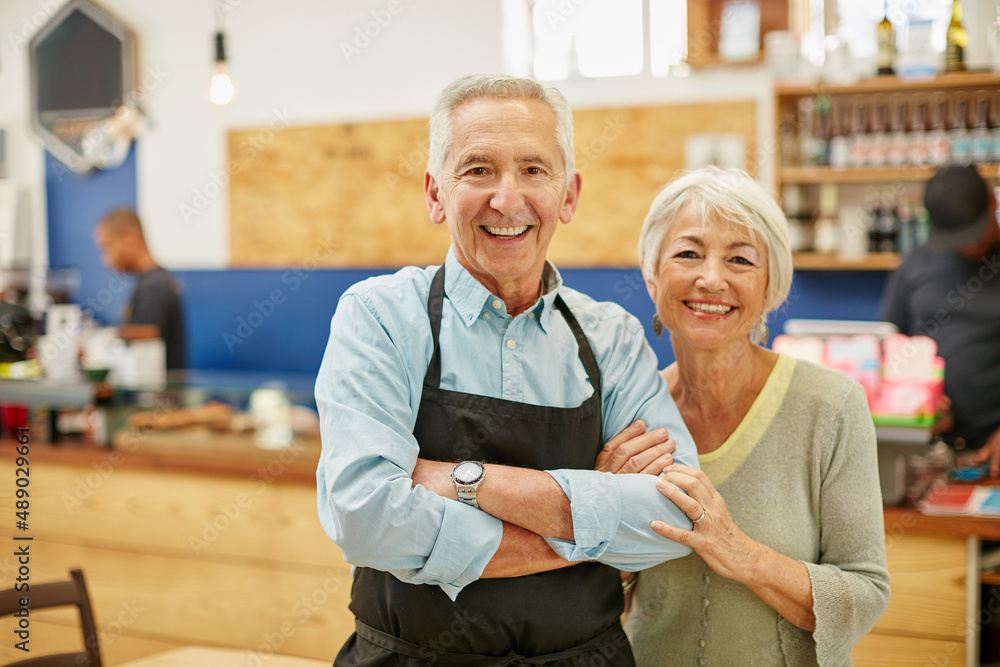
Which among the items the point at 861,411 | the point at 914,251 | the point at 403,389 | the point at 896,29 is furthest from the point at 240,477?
the point at 896,29

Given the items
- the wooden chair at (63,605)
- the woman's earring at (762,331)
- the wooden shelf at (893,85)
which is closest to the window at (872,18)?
the wooden shelf at (893,85)

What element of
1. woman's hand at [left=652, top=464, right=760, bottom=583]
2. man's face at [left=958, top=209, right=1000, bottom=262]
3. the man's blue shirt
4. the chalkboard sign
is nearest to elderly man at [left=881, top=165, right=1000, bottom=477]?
man's face at [left=958, top=209, right=1000, bottom=262]

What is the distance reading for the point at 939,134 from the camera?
446 centimetres

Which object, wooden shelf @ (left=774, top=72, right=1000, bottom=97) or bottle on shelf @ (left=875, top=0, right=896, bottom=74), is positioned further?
bottle on shelf @ (left=875, top=0, right=896, bottom=74)

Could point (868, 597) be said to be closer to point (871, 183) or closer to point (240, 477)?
point (240, 477)

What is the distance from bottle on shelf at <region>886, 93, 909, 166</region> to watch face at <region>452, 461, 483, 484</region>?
4030mm

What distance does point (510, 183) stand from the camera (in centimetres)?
146

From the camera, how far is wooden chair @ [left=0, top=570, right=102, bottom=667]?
206 cm

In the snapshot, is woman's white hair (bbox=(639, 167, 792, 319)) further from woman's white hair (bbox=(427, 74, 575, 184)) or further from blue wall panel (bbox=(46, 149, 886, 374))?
blue wall panel (bbox=(46, 149, 886, 374))

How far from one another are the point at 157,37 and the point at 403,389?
6258 millimetres

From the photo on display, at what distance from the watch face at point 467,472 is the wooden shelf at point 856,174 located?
3836mm

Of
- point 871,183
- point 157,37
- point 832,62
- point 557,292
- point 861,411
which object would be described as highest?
point 157,37

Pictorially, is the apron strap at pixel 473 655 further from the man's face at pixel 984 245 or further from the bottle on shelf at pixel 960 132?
the bottle on shelf at pixel 960 132

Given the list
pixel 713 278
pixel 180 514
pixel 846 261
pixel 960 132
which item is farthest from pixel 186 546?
pixel 960 132
